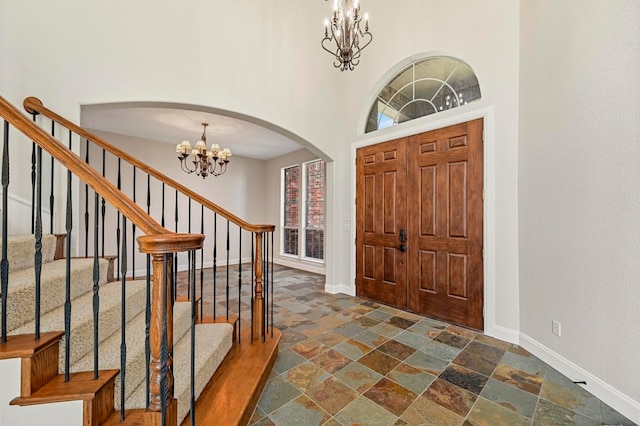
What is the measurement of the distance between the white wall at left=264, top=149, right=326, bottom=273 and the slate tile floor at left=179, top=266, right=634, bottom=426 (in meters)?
3.52

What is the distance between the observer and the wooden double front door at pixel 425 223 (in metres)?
2.96

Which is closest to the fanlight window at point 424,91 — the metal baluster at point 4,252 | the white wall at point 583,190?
the white wall at point 583,190

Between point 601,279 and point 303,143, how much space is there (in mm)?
3441

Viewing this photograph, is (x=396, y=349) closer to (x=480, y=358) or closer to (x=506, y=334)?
(x=480, y=358)

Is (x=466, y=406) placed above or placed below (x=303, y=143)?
below

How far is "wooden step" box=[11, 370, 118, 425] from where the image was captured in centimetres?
115

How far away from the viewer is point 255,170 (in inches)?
287

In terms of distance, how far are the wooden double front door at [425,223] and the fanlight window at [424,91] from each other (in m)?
0.34

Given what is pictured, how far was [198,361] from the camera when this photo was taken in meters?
1.65

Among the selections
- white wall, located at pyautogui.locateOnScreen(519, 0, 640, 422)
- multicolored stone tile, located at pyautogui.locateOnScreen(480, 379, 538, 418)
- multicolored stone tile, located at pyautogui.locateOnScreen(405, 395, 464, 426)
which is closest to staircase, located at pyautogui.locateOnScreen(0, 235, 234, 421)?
multicolored stone tile, located at pyautogui.locateOnScreen(405, 395, 464, 426)

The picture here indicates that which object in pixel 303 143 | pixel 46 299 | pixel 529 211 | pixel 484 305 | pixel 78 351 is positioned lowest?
pixel 484 305

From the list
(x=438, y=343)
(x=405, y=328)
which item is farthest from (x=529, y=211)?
Result: (x=405, y=328)

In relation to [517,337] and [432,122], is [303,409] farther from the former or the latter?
[432,122]

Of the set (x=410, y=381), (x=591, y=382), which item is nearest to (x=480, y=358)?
(x=591, y=382)
